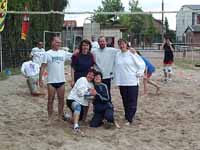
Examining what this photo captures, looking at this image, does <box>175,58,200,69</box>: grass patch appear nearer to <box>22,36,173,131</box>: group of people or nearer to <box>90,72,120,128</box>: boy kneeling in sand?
<box>22,36,173,131</box>: group of people

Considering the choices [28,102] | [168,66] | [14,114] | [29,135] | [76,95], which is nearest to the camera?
[29,135]

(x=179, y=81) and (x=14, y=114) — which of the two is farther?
(x=179, y=81)

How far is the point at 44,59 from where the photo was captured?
8234 mm

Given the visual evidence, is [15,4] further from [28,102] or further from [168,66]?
[28,102]

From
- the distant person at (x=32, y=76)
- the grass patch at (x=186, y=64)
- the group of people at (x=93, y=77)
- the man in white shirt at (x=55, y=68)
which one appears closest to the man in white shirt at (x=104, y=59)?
the group of people at (x=93, y=77)

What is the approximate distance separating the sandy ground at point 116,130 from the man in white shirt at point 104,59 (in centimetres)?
90

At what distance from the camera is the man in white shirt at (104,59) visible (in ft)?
27.9

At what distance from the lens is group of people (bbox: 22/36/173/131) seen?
820 cm

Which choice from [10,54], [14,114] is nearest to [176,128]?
[14,114]

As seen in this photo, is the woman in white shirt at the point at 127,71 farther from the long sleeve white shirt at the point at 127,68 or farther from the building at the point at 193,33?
the building at the point at 193,33

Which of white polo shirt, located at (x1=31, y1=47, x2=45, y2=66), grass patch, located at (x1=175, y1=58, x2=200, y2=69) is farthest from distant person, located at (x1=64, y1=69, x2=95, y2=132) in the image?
grass patch, located at (x1=175, y1=58, x2=200, y2=69)

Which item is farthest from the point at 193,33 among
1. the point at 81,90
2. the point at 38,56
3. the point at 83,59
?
the point at 81,90

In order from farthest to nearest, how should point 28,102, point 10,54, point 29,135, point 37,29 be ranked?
point 37,29
point 10,54
point 28,102
point 29,135

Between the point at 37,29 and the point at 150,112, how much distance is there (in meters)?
18.0
